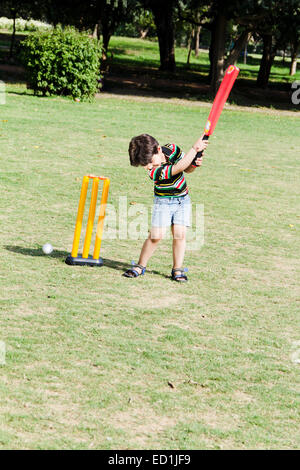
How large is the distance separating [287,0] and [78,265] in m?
18.8

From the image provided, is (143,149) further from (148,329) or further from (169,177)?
(148,329)

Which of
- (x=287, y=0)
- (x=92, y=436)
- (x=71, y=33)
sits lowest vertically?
(x=92, y=436)

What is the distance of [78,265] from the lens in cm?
627

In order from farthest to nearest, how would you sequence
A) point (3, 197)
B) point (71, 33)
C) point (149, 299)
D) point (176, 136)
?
point (71, 33) → point (176, 136) → point (3, 197) → point (149, 299)

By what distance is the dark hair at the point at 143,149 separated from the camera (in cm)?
548

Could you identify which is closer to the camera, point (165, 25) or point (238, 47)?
point (238, 47)

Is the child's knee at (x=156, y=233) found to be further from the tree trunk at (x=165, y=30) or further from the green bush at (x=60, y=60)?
the tree trunk at (x=165, y=30)

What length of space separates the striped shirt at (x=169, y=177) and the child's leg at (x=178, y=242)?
326 mm

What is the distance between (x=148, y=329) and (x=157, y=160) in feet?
4.80

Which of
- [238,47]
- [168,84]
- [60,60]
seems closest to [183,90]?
[168,84]

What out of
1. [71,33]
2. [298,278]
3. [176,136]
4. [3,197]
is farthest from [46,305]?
[71,33]

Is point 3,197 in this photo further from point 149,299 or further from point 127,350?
point 127,350

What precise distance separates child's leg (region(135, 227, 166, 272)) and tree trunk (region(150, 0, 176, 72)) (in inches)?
935

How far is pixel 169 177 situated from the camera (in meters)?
5.61
